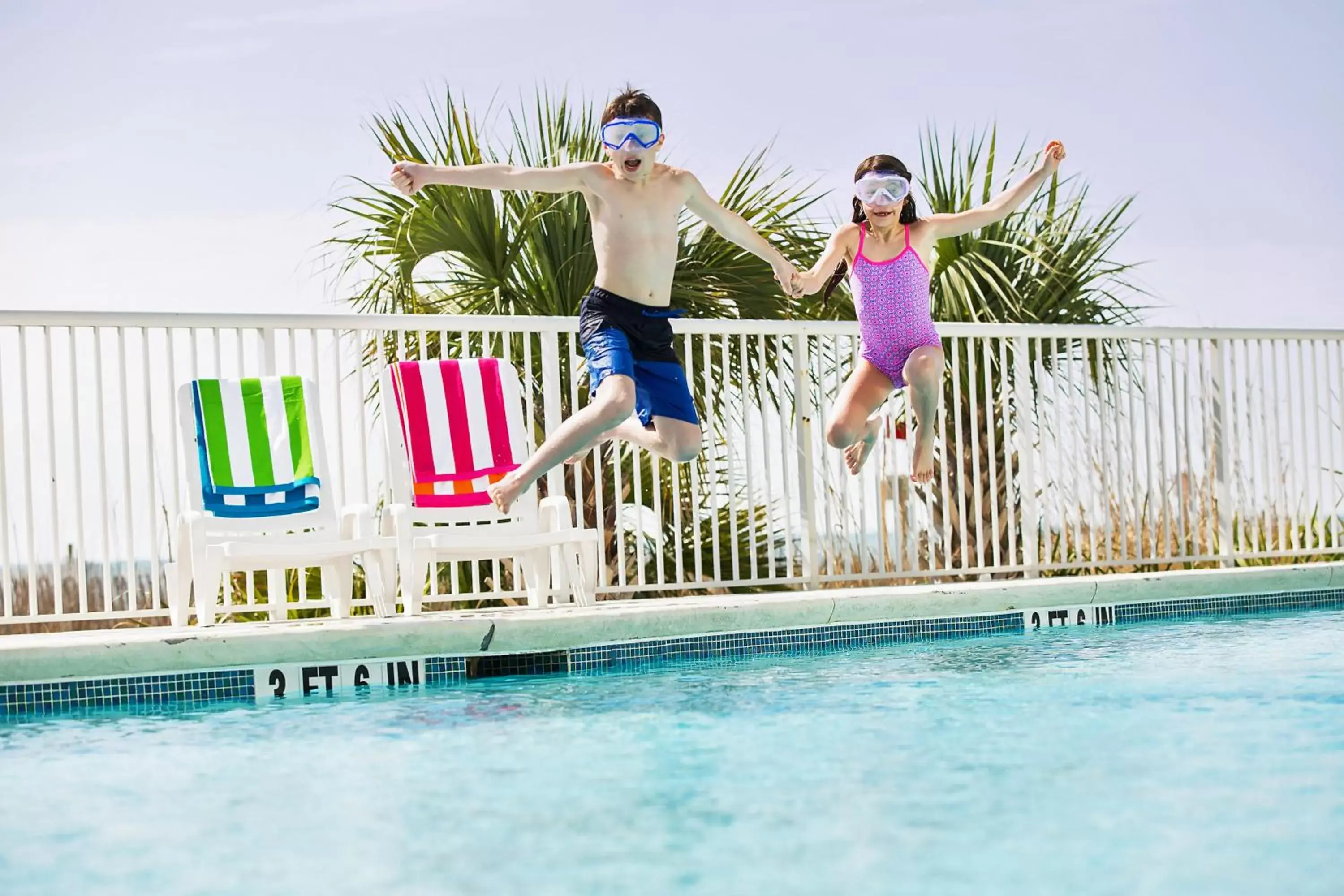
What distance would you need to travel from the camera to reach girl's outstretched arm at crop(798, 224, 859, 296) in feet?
17.6

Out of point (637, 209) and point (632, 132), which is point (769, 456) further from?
point (632, 132)

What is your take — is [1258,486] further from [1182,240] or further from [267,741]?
[1182,240]

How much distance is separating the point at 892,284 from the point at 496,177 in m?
1.52

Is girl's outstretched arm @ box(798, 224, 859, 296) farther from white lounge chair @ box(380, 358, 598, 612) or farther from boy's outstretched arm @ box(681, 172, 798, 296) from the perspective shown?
white lounge chair @ box(380, 358, 598, 612)

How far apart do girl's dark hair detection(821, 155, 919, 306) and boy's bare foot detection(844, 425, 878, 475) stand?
541 mm

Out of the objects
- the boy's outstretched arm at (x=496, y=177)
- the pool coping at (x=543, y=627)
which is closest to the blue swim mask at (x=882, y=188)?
the boy's outstretched arm at (x=496, y=177)

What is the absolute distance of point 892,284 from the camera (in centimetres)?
543

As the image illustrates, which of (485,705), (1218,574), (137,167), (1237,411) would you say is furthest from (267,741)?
(137,167)

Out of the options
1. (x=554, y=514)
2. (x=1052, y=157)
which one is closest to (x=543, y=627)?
(x=554, y=514)

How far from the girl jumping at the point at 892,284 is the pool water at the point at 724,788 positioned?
126 cm

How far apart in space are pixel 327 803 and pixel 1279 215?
2004cm

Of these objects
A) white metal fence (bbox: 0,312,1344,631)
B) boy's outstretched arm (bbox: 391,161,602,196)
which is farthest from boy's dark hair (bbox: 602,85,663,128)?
white metal fence (bbox: 0,312,1344,631)

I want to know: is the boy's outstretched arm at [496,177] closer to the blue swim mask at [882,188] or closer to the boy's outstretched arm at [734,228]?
the boy's outstretched arm at [734,228]

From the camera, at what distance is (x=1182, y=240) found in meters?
21.2
